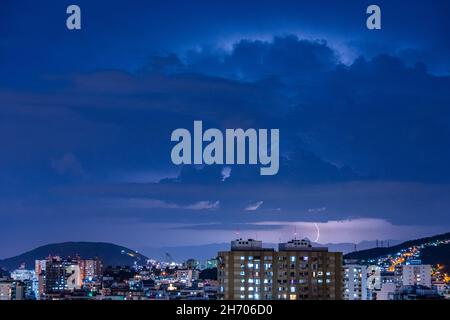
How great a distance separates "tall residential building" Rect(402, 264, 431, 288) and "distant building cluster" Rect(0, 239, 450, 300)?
0.03 feet

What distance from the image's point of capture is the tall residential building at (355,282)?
8.22 meters

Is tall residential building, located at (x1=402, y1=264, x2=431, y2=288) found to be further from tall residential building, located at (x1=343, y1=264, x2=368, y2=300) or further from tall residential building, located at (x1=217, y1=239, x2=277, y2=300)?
tall residential building, located at (x1=217, y1=239, x2=277, y2=300)

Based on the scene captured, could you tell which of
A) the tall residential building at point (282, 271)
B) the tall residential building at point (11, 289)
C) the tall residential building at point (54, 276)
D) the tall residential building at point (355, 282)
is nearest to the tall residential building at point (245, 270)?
the tall residential building at point (282, 271)

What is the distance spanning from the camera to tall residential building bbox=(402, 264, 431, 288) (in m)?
8.48

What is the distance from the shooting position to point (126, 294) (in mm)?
7602

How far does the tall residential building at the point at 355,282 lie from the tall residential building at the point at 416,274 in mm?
439

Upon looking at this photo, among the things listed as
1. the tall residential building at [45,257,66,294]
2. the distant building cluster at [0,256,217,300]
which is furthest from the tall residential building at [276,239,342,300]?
the tall residential building at [45,257,66,294]

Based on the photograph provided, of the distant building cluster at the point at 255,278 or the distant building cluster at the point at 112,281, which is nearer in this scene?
the distant building cluster at the point at 255,278

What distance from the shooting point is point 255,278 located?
25.9ft

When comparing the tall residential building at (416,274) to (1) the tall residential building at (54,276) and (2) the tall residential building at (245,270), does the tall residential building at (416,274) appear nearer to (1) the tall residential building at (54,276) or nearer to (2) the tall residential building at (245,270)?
(2) the tall residential building at (245,270)

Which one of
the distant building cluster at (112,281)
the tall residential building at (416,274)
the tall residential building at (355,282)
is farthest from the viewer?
the tall residential building at (416,274)
